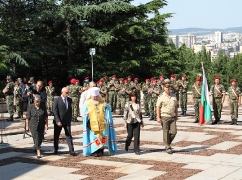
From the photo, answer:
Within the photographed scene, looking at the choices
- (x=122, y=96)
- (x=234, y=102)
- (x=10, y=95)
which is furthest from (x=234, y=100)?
(x=10, y=95)

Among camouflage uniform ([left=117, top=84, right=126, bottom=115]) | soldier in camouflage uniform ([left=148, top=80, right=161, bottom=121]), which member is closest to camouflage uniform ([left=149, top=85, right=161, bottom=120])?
soldier in camouflage uniform ([left=148, top=80, right=161, bottom=121])

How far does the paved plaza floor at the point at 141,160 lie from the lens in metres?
9.55

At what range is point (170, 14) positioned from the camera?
44.0 metres

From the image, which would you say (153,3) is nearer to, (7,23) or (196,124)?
(7,23)

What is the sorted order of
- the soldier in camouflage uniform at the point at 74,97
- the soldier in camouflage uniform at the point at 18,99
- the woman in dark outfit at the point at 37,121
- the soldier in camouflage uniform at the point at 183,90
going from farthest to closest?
the soldier in camouflage uniform at the point at 183,90 < the soldier in camouflage uniform at the point at 18,99 < the soldier in camouflage uniform at the point at 74,97 < the woman in dark outfit at the point at 37,121

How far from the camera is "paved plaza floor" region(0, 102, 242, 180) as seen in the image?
31.3 feet

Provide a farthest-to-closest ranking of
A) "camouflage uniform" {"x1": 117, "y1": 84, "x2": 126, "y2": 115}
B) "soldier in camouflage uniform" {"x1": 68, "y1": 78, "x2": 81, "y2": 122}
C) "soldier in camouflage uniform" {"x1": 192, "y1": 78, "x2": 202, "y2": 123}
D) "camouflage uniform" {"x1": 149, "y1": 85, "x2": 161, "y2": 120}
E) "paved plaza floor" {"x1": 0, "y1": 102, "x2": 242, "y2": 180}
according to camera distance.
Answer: "camouflage uniform" {"x1": 117, "y1": 84, "x2": 126, "y2": 115}, "camouflage uniform" {"x1": 149, "y1": 85, "x2": 161, "y2": 120}, "soldier in camouflage uniform" {"x1": 68, "y1": 78, "x2": 81, "y2": 122}, "soldier in camouflage uniform" {"x1": 192, "y1": 78, "x2": 202, "y2": 123}, "paved plaza floor" {"x1": 0, "y1": 102, "x2": 242, "y2": 180}

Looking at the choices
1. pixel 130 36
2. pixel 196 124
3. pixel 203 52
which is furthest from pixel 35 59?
pixel 203 52

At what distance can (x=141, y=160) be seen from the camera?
36.2ft

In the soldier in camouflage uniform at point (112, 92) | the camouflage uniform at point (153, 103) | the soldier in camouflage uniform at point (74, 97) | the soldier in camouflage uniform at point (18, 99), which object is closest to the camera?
the soldier in camouflage uniform at point (74, 97)

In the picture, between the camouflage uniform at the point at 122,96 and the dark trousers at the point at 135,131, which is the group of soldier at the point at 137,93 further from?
the dark trousers at the point at 135,131

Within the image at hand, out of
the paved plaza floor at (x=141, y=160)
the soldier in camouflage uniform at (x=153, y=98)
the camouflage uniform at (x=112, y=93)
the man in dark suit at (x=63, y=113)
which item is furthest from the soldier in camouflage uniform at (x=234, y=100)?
the man in dark suit at (x=63, y=113)

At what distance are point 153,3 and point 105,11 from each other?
5.92 m

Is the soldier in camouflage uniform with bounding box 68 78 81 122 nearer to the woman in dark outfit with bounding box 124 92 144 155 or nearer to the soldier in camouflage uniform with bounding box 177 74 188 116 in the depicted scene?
the soldier in camouflage uniform with bounding box 177 74 188 116
